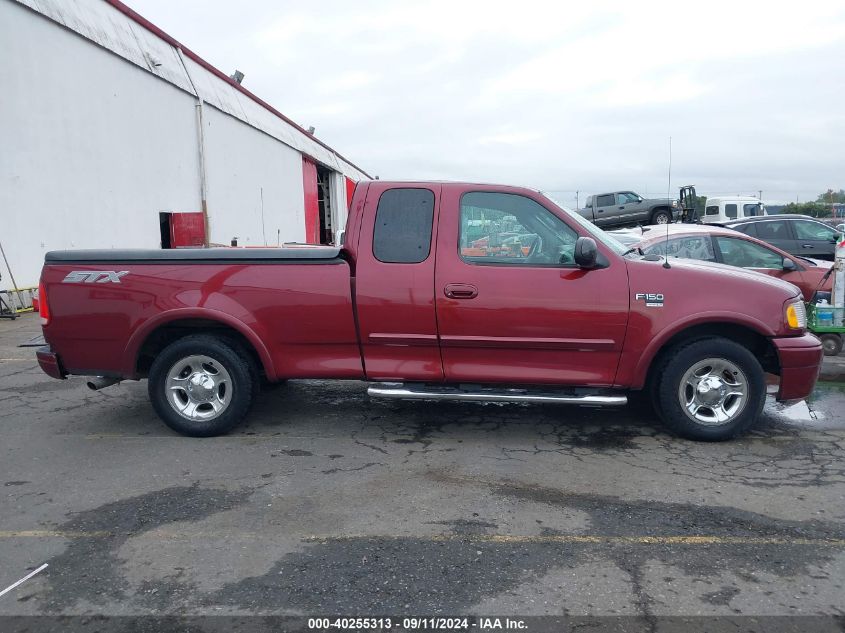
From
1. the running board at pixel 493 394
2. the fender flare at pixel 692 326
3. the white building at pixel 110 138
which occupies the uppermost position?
the white building at pixel 110 138

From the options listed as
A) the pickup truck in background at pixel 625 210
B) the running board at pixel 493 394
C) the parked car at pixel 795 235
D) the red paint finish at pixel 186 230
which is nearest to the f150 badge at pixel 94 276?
the running board at pixel 493 394

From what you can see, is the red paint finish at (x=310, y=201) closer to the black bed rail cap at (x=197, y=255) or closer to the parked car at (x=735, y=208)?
the parked car at (x=735, y=208)

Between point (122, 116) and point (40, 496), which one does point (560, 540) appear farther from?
point (122, 116)

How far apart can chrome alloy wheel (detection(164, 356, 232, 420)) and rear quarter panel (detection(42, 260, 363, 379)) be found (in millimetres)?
334

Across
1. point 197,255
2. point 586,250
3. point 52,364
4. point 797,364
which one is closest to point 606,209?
point 797,364

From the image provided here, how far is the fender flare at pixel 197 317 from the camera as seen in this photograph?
17.0 feet

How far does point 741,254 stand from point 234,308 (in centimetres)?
719

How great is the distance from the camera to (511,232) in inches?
203

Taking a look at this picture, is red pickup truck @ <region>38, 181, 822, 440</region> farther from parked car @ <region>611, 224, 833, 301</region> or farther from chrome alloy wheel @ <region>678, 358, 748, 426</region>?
parked car @ <region>611, 224, 833, 301</region>

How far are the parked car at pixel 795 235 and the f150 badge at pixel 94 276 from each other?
13.2 m

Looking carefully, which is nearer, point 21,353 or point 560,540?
point 560,540

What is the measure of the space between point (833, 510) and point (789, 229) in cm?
1287

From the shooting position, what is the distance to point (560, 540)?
3.60 m

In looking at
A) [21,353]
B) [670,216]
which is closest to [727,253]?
Answer: [21,353]
